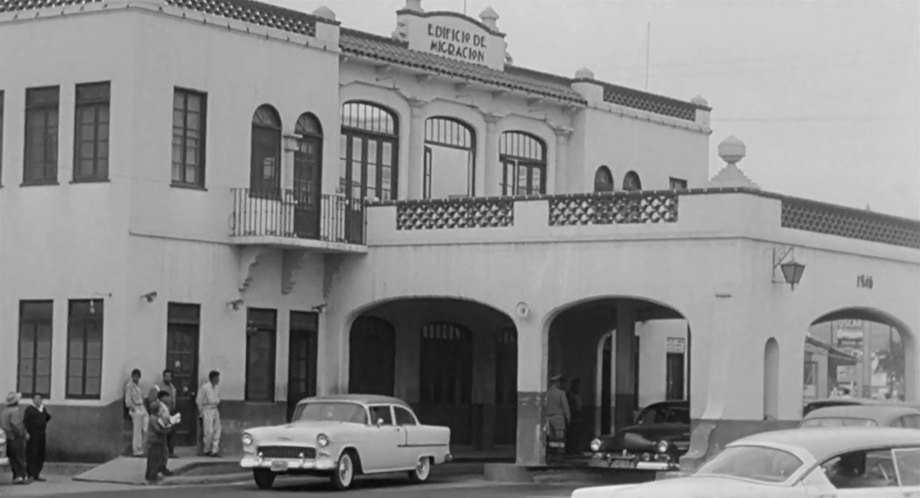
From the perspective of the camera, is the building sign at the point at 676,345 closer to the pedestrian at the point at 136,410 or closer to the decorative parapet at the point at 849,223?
the decorative parapet at the point at 849,223

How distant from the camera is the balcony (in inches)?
1326

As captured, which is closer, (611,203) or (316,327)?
(611,203)

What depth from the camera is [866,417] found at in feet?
84.6

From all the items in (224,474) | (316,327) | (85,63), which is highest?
(85,63)

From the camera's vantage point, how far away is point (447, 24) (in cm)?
3903

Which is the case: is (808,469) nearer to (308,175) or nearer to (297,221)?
(297,221)

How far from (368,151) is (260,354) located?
517cm

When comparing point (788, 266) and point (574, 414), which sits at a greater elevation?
point (788, 266)

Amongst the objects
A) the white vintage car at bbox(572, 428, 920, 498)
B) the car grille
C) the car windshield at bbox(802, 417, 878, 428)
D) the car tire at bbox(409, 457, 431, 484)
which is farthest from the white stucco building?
the white vintage car at bbox(572, 428, 920, 498)

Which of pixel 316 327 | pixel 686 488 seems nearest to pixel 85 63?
pixel 316 327

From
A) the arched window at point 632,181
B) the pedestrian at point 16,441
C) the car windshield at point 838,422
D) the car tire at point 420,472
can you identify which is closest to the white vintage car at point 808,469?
the car windshield at point 838,422

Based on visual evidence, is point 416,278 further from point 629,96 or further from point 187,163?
point 629,96

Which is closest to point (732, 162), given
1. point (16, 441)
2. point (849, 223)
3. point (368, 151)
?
point (849, 223)

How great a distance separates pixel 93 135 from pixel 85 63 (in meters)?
1.28
